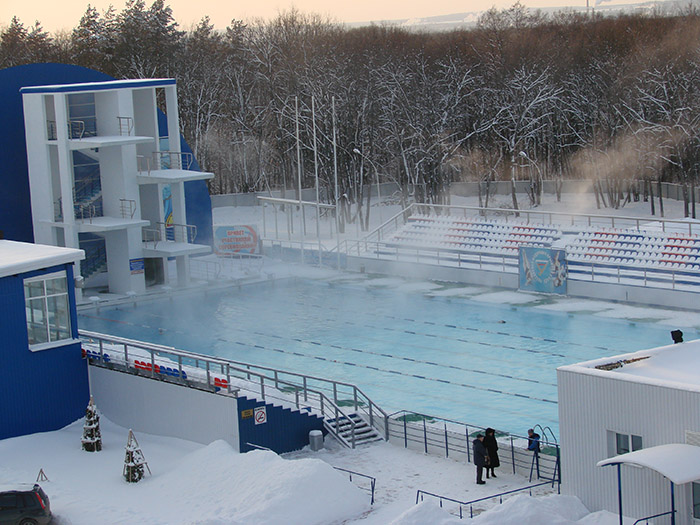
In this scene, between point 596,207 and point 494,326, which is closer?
point 494,326

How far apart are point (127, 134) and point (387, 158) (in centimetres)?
3233

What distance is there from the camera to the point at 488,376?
86.1 feet

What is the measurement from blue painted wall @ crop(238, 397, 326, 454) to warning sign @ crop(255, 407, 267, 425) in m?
0.06

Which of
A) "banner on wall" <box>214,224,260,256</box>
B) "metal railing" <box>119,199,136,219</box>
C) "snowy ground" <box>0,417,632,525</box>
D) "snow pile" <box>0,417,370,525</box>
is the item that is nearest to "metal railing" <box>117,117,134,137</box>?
"metal railing" <box>119,199,136,219</box>

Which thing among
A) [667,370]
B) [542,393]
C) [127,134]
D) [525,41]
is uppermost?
[525,41]

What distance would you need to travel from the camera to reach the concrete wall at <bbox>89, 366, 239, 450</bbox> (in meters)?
19.6

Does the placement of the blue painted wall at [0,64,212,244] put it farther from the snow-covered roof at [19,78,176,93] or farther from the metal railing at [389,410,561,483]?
the metal railing at [389,410,561,483]

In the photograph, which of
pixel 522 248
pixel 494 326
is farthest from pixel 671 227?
pixel 494 326

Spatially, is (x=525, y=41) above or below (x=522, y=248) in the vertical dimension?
above

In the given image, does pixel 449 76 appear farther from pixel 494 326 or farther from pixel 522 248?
pixel 494 326

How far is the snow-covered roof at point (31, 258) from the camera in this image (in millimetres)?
20969

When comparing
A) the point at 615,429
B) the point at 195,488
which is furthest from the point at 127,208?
the point at 615,429

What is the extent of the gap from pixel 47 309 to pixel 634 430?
12.3 m

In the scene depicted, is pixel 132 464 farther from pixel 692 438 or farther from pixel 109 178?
pixel 109 178
